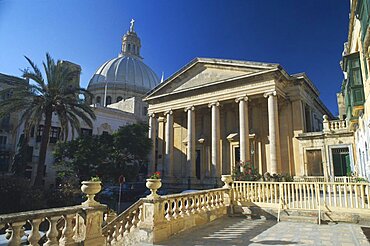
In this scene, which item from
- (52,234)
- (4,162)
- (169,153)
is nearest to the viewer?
(52,234)

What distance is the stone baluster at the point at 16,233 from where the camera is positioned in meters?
4.10

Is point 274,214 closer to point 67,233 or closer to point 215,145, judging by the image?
point 67,233

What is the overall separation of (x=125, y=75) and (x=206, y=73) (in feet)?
132

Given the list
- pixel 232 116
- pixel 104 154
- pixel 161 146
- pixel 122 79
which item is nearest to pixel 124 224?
pixel 104 154

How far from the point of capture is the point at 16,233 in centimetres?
417

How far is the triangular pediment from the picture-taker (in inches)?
953

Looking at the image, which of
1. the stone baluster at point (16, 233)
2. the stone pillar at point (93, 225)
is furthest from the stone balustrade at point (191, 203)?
the stone baluster at point (16, 233)

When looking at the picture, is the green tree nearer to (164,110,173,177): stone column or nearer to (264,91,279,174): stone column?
(164,110,173,177): stone column

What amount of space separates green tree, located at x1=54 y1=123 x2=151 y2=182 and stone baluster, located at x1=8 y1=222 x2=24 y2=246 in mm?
19464

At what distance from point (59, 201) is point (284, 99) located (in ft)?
65.1

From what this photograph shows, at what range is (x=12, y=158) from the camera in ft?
103

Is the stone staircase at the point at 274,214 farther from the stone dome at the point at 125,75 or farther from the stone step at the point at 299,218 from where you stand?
the stone dome at the point at 125,75

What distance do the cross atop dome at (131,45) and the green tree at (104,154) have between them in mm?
52601

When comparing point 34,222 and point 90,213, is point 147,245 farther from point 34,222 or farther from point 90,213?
point 34,222
